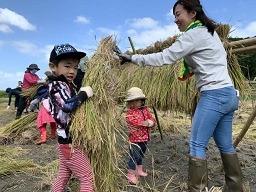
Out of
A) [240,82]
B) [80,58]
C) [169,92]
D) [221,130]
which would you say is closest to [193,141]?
[221,130]

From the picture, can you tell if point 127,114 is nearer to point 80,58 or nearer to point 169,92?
point 169,92

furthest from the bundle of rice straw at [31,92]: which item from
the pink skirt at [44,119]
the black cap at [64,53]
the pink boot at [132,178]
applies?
the black cap at [64,53]

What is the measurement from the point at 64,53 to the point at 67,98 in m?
0.31

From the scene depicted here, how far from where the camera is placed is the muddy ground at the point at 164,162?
4.44 metres

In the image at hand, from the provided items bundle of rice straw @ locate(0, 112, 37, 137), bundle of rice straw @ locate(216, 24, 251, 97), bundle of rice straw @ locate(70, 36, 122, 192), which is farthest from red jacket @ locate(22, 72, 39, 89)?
bundle of rice straw @ locate(70, 36, 122, 192)

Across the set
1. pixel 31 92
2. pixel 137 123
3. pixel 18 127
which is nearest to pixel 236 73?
pixel 137 123

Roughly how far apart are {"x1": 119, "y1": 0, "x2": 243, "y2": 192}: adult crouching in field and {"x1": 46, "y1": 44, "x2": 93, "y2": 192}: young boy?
0.43m

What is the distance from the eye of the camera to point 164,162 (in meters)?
5.52

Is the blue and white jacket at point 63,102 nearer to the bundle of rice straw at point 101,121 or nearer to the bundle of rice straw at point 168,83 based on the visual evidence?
the bundle of rice straw at point 101,121

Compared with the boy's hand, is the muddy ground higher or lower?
lower

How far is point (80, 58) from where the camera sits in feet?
11.1

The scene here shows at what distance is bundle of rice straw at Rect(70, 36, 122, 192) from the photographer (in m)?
3.24

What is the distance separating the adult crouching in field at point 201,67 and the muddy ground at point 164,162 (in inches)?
18.5

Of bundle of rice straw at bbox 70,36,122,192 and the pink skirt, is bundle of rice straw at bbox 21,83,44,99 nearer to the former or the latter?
the pink skirt
